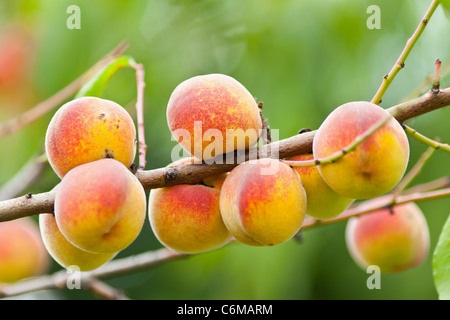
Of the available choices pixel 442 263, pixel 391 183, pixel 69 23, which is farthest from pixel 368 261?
pixel 69 23

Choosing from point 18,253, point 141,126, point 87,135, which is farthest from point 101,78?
point 18,253

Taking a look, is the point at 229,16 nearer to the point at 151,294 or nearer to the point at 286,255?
the point at 286,255

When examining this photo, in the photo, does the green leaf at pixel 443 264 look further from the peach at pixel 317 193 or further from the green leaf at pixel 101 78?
the green leaf at pixel 101 78

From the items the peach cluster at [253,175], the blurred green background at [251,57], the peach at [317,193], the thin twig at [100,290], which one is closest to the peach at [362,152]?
the peach cluster at [253,175]

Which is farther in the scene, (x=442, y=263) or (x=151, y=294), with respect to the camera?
(x=151, y=294)

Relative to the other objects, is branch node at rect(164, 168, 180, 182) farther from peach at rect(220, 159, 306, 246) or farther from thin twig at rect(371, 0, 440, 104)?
thin twig at rect(371, 0, 440, 104)

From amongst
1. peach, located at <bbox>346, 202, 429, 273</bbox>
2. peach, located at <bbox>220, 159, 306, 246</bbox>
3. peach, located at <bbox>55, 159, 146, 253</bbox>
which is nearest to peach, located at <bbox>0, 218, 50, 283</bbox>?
peach, located at <bbox>346, 202, 429, 273</bbox>
